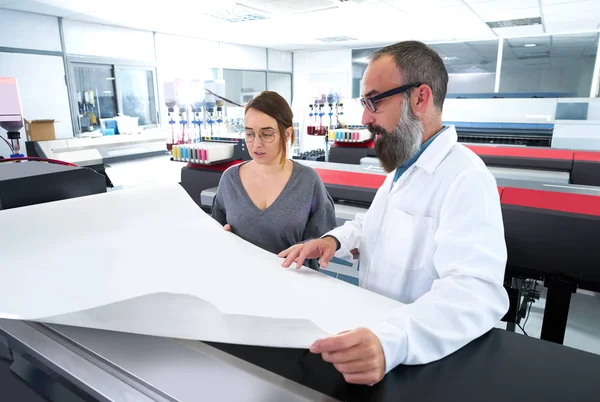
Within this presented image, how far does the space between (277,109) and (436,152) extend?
2.55 ft

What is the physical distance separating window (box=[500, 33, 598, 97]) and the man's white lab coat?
25.2 ft

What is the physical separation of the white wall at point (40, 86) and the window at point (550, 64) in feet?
25.3

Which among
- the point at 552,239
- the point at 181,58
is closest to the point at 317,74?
the point at 181,58

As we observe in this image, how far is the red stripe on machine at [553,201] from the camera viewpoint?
1616 mm

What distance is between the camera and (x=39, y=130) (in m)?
4.18

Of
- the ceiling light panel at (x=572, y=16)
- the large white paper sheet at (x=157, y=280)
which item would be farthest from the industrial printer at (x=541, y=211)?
the ceiling light panel at (x=572, y=16)

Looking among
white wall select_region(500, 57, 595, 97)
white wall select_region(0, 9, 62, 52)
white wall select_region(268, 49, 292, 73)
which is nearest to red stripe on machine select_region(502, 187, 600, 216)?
white wall select_region(0, 9, 62, 52)

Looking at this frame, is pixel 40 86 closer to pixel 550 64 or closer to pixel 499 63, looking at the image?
pixel 499 63

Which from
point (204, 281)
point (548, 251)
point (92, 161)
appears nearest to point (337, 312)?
point (204, 281)

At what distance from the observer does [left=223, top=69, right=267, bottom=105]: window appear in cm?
905

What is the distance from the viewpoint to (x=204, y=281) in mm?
751

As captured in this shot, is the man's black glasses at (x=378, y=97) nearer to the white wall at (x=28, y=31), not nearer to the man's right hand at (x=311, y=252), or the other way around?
the man's right hand at (x=311, y=252)

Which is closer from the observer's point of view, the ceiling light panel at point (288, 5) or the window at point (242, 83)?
the ceiling light panel at point (288, 5)

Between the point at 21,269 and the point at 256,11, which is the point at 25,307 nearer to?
the point at 21,269
